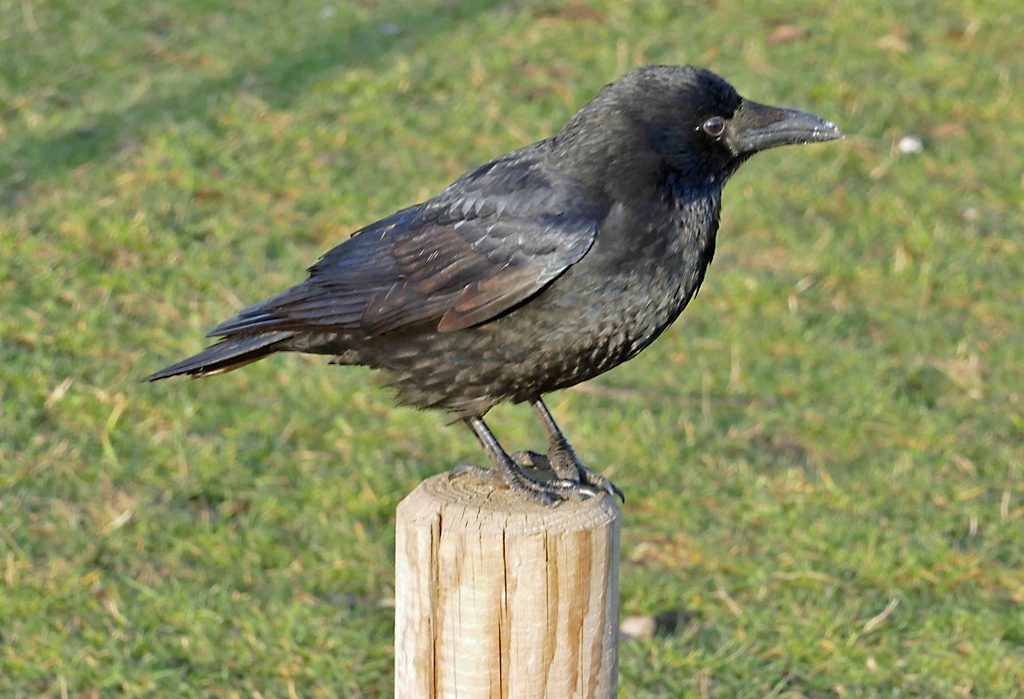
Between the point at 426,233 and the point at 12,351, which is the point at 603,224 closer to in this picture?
the point at 426,233

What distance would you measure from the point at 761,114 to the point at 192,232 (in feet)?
12.6

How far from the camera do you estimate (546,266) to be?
289 centimetres

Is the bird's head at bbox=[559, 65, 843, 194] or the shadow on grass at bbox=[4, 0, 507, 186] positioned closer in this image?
the bird's head at bbox=[559, 65, 843, 194]

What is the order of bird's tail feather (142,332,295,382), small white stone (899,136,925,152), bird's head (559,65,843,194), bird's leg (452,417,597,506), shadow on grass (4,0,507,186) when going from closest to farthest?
bird's leg (452,417,597,506)
bird's head (559,65,843,194)
bird's tail feather (142,332,295,382)
shadow on grass (4,0,507,186)
small white stone (899,136,925,152)

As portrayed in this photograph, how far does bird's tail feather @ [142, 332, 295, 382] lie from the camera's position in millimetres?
3201

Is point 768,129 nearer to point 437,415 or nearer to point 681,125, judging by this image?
point 681,125

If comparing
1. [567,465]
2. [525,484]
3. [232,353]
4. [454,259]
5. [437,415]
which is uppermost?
[454,259]

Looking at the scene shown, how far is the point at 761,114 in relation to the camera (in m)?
3.11

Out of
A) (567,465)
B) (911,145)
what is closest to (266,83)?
(911,145)

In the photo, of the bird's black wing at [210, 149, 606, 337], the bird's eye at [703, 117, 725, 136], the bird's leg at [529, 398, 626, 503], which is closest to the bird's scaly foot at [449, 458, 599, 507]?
the bird's leg at [529, 398, 626, 503]

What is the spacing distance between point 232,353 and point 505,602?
114 cm

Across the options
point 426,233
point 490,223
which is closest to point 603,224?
point 490,223

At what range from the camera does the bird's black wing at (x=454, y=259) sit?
2.92 metres

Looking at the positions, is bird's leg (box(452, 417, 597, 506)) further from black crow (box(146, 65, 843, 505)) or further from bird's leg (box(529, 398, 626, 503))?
bird's leg (box(529, 398, 626, 503))
